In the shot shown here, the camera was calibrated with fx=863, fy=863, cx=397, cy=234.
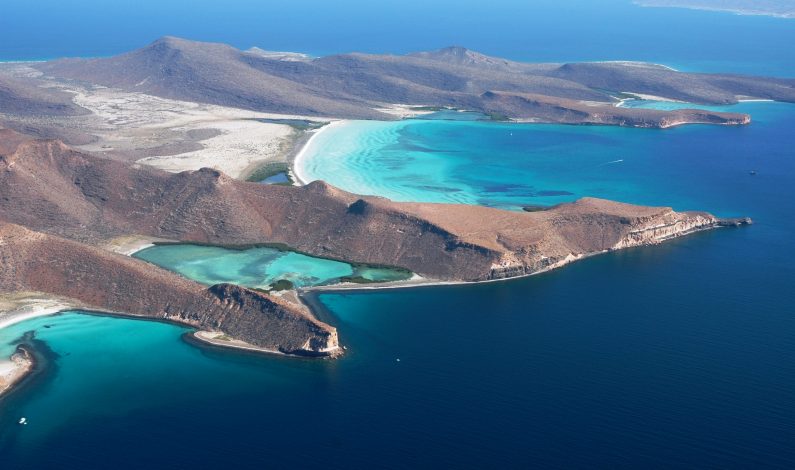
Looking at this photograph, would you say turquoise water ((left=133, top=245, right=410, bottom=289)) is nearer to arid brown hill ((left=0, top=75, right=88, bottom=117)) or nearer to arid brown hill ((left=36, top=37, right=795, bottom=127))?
arid brown hill ((left=36, top=37, right=795, bottom=127))

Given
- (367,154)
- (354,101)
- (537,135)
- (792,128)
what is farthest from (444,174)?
(792,128)

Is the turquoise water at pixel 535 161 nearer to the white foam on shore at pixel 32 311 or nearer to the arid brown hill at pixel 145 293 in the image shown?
the arid brown hill at pixel 145 293

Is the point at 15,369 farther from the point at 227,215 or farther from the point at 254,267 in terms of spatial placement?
the point at 227,215

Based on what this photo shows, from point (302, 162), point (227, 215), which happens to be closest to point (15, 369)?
point (227, 215)

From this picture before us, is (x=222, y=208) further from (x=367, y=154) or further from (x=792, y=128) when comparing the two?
(x=792, y=128)

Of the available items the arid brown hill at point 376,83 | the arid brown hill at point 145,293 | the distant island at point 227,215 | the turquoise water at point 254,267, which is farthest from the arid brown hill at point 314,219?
the arid brown hill at point 376,83
